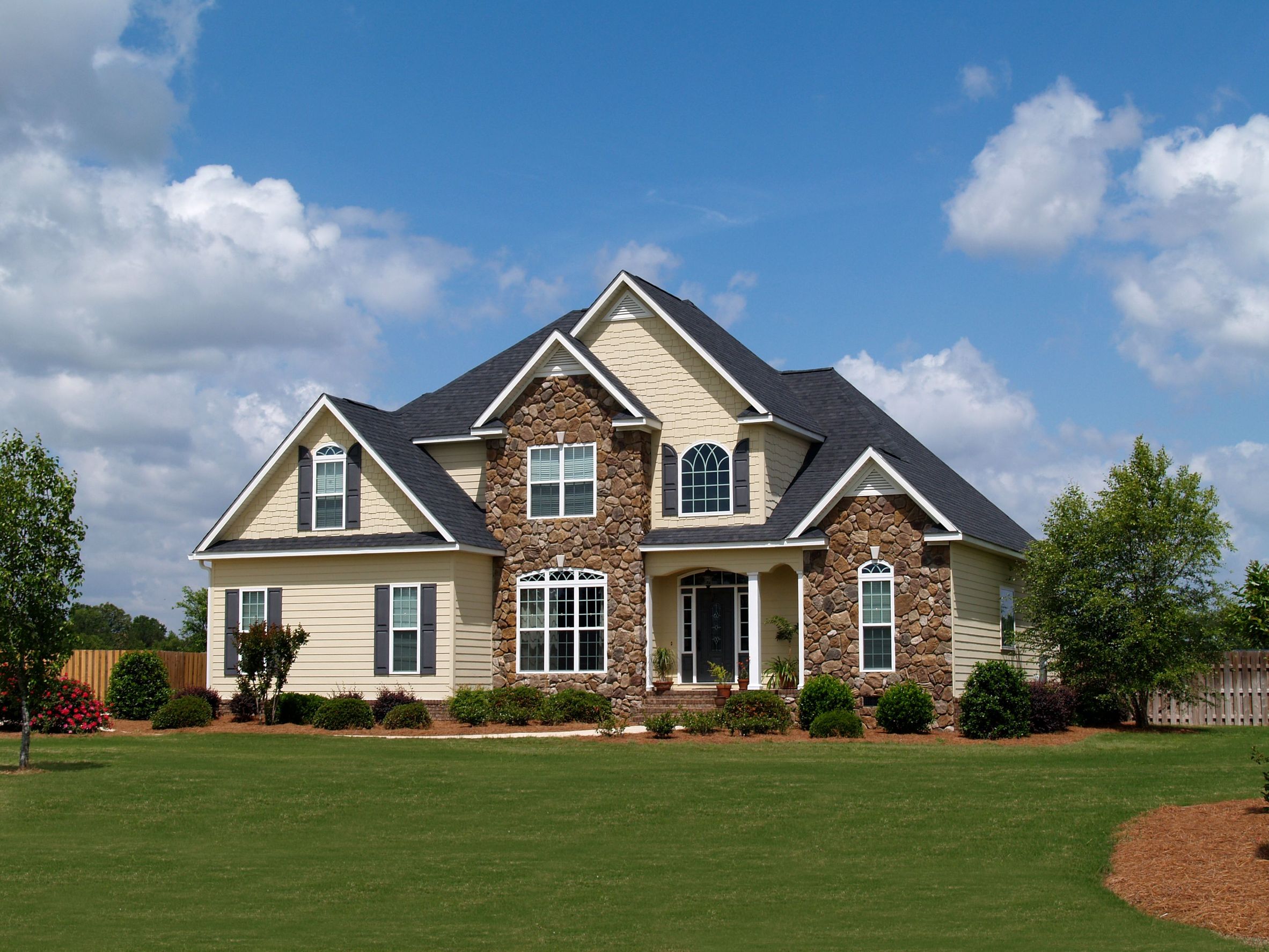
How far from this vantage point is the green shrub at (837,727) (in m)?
25.7

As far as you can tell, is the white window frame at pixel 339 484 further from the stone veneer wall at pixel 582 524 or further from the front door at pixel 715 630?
the front door at pixel 715 630

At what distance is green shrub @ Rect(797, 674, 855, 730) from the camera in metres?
27.0

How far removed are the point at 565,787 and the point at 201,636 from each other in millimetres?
35025

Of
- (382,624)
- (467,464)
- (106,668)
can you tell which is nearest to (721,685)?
(382,624)

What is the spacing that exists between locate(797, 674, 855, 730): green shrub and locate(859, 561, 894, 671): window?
1281mm

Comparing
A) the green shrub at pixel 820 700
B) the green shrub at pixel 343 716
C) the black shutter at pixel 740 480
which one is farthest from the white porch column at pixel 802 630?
the green shrub at pixel 343 716

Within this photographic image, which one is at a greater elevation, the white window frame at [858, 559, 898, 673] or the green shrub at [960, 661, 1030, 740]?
the white window frame at [858, 559, 898, 673]

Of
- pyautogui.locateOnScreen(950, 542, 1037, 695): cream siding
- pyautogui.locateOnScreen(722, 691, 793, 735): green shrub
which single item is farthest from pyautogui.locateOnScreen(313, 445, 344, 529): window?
pyautogui.locateOnScreen(950, 542, 1037, 695): cream siding

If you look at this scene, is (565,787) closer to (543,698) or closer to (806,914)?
(806,914)

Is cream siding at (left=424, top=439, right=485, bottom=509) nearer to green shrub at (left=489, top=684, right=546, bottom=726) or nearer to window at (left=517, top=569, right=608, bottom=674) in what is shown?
window at (left=517, top=569, right=608, bottom=674)

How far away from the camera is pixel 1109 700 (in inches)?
1179

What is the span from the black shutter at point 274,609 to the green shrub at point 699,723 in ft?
35.7

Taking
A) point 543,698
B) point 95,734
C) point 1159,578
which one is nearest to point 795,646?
point 543,698

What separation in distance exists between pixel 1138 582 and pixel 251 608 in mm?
20006
